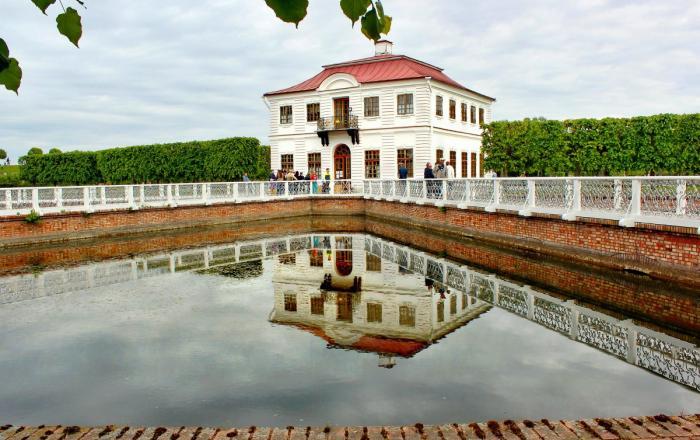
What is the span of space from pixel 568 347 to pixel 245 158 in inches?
1364

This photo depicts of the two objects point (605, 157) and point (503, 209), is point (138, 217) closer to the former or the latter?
point (503, 209)

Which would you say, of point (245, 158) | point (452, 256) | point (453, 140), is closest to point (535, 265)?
point (452, 256)

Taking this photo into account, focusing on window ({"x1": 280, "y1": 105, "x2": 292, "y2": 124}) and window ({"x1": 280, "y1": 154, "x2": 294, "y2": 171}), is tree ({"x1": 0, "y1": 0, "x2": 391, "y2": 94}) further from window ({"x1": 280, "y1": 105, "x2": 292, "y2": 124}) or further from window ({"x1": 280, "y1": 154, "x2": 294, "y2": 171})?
window ({"x1": 280, "y1": 105, "x2": 292, "y2": 124})

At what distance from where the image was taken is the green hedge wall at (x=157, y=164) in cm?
3947

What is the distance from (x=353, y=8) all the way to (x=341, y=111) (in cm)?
3441

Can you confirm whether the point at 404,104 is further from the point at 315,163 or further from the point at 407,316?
the point at 407,316

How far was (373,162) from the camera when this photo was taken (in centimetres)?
3462

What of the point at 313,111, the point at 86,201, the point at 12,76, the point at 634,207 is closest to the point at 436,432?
the point at 12,76

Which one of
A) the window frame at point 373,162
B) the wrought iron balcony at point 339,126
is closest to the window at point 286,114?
the wrought iron balcony at point 339,126

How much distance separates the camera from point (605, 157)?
1011 inches

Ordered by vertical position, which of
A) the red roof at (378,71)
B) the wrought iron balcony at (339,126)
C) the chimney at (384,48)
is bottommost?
the wrought iron balcony at (339,126)

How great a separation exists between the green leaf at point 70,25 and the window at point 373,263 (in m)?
11.5

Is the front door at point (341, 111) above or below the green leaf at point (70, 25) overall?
above

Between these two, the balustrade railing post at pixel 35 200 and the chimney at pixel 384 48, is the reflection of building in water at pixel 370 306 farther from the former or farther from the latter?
the chimney at pixel 384 48
